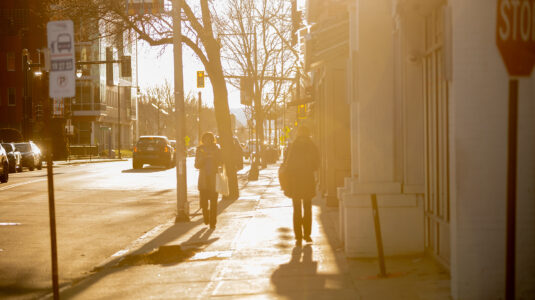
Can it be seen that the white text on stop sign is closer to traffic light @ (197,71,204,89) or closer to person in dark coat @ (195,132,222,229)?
person in dark coat @ (195,132,222,229)

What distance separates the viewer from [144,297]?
24.5ft

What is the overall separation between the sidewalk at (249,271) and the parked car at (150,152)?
2614cm

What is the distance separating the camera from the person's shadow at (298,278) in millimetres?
7207

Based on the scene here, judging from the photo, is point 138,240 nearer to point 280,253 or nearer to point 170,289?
point 280,253

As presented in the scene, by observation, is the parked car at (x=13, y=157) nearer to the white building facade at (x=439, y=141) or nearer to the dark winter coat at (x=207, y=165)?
the dark winter coat at (x=207, y=165)

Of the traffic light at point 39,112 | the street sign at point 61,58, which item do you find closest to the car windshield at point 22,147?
the traffic light at point 39,112

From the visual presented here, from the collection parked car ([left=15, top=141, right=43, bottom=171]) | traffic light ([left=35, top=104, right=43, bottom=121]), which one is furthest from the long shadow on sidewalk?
traffic light ([left=35, top=104, right=43, bottom=121])

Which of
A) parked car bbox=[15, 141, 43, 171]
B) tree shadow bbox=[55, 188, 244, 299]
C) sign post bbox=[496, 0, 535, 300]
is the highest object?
sign post bbox=[496, 0, 535, 300]

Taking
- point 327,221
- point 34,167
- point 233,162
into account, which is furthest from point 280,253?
point 34,167

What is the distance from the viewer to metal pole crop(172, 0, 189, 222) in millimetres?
14391

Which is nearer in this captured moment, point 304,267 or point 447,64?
point 447,64

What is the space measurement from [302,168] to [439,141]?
316cm

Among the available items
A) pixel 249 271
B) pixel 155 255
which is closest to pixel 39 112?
pixel 155 255

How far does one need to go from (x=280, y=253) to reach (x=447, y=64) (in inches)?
180
